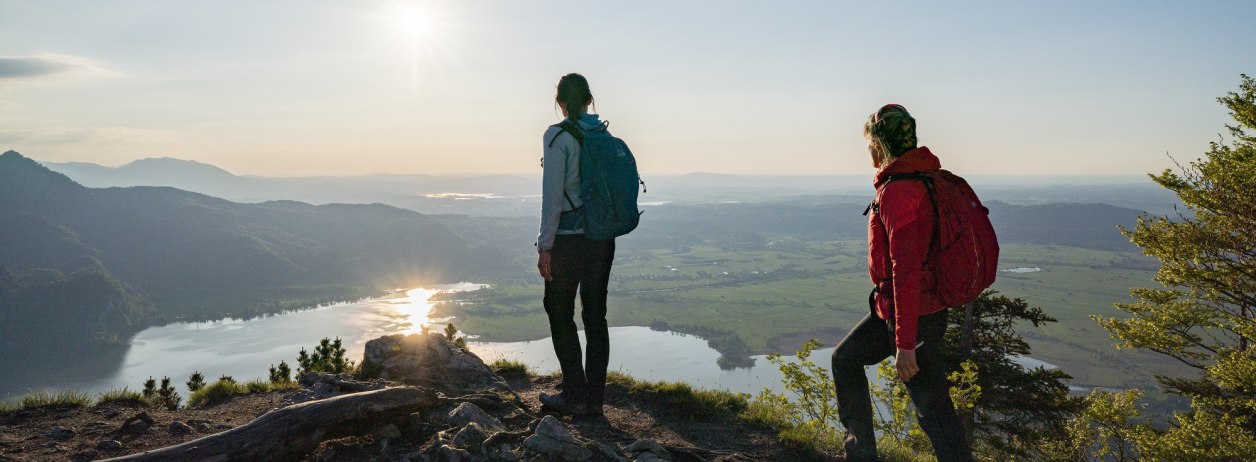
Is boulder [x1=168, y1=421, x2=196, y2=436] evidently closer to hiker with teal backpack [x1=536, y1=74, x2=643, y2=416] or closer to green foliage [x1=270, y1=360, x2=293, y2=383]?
green foliage [x1=270, y1=360, x2=293, y2=383]

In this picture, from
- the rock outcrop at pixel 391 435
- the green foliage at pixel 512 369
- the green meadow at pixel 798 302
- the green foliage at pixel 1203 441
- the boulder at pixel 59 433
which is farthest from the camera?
the green meadow at pixel 798 302

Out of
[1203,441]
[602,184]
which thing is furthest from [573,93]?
[1203,441]

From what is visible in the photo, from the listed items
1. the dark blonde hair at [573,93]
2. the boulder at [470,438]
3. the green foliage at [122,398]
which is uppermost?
the dark blonde hair at [573,93]

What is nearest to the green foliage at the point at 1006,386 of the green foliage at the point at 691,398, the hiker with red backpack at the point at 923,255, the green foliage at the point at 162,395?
the green foliage at the point at 691,398

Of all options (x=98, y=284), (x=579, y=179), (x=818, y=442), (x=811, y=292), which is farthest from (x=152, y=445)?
(x=98, y=284)

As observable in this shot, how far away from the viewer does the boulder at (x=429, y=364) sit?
22.0ft

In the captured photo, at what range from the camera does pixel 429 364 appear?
22.8 feet

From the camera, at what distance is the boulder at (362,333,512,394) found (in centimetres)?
669

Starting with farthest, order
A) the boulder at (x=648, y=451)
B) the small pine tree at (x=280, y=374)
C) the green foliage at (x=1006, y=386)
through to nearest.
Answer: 1. the green foliage at (x=1006, y=386)
2. the small pine tree at (x=280, y=374)
3. the boulder at (x=648, y=451)

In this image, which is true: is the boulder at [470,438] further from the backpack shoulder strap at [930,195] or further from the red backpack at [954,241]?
the red backpack at [954,241]

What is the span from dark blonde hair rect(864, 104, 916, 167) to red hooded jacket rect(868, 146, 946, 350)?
0.25ft

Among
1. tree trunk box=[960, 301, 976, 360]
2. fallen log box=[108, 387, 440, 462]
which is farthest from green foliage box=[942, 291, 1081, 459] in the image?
fallen log box=[108, 387, 440, 462]

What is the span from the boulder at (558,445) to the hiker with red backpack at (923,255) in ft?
7.37

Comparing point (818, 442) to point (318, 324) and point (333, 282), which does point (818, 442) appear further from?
point (333, 282)
